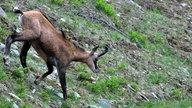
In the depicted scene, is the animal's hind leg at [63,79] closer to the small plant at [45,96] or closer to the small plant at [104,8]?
the small plant at [45,96]

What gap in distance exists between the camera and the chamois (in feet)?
30.7

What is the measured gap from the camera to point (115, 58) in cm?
1398

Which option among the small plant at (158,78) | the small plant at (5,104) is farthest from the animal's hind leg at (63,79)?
the small plant at (158,78)

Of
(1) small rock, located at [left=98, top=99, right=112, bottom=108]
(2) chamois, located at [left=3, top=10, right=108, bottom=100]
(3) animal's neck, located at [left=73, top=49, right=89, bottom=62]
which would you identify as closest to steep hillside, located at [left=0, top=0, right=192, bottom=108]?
(1) small rock, located at [left=98, top=99, right=112, bottom=108]

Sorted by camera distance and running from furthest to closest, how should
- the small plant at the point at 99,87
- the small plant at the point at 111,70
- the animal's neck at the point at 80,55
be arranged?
→ the small plant at the point at 111,70 < the small plant at the point at 99,87 < the animal's neck at the point at 80,55

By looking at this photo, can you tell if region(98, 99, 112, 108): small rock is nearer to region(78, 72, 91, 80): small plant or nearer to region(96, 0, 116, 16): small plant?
region(78, 72, 91, 80): small plant

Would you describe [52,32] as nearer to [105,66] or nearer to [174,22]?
[105,66]

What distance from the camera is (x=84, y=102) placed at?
1066cm

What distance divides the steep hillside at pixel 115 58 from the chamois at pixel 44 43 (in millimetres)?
345

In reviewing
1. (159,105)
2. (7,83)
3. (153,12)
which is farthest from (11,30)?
(153,12)

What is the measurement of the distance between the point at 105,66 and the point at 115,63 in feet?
1.71

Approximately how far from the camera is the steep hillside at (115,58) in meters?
9.94

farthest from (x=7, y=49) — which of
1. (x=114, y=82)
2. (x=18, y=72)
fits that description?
(x=114, y=82)

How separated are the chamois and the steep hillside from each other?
1.13 feet
